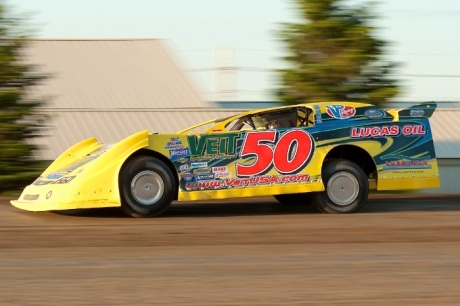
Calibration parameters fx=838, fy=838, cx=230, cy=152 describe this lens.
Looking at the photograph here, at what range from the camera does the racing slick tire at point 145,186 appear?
10023mm

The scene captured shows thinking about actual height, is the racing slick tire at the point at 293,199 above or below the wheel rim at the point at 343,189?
below

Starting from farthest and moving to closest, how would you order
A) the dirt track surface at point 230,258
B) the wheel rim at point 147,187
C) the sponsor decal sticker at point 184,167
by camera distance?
1. the sponsor decal sticker at point 184,167
2. the wheel rim at point 147,187
3. the dirt track surface at point 230,258

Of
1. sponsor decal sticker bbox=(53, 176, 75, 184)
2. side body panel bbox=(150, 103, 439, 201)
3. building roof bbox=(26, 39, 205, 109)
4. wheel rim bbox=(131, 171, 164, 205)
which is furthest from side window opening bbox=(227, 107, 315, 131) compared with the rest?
building roof bbox=(26, 39, 205, 109)

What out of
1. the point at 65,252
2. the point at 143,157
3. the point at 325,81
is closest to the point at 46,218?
the point at 143,157

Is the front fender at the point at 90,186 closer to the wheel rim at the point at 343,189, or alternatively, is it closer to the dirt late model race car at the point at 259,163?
the dirt late model race car at the point at 259,163

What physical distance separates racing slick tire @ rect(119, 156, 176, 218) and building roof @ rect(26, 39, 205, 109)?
17.0 m

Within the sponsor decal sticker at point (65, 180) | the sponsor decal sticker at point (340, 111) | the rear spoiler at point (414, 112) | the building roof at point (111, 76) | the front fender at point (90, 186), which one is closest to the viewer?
the front fender at point (90, 186)

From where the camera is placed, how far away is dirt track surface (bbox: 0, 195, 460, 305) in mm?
5992

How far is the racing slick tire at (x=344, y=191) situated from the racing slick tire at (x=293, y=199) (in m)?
0.92

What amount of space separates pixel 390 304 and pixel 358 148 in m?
5.25

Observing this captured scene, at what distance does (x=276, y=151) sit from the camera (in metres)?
10.5

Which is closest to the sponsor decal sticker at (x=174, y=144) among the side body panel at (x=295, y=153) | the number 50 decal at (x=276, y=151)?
the side body panel at (x=295, y=153)

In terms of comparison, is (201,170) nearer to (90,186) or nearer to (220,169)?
(220,169)

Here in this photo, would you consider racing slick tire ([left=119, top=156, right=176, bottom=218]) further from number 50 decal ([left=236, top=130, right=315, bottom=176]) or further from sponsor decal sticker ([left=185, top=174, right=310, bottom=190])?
number 50 decal ([left=236, top=130, right=315, bottom=176])
